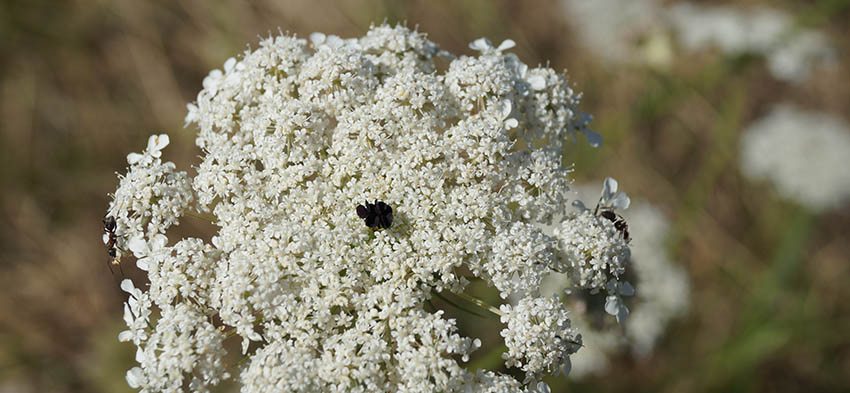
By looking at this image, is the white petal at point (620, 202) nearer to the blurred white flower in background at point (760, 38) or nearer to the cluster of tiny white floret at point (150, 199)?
the cluster of tiny white floret at point (150, 199)

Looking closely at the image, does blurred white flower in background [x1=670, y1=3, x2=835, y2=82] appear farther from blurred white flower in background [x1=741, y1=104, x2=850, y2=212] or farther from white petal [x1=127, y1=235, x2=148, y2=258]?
white petal [x1=127, y1=235, x2=148, y2=258]

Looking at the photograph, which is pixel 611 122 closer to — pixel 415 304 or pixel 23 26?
pixel 415 304

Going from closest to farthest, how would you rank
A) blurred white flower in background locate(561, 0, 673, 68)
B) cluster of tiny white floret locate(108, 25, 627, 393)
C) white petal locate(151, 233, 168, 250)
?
cluster of tiny white floret locate(108, 25, 627, 393) < white petal locate(151, 233, 168, 250) < blurred white flower in background locate(561, 0, 673, 68)

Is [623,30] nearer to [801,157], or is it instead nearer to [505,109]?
[801,157]

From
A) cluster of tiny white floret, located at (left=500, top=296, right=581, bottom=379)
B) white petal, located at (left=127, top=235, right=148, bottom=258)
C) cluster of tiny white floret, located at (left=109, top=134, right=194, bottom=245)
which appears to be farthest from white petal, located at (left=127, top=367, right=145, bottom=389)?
cluster of tiny white floret, located at (left=500, top=296, right=581, bottom=379)

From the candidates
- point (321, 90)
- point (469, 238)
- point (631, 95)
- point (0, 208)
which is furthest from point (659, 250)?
point (0, 208)

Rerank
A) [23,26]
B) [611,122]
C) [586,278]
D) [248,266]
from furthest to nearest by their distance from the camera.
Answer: [23,26] → [611,122] → [586,278] → [248,266]
